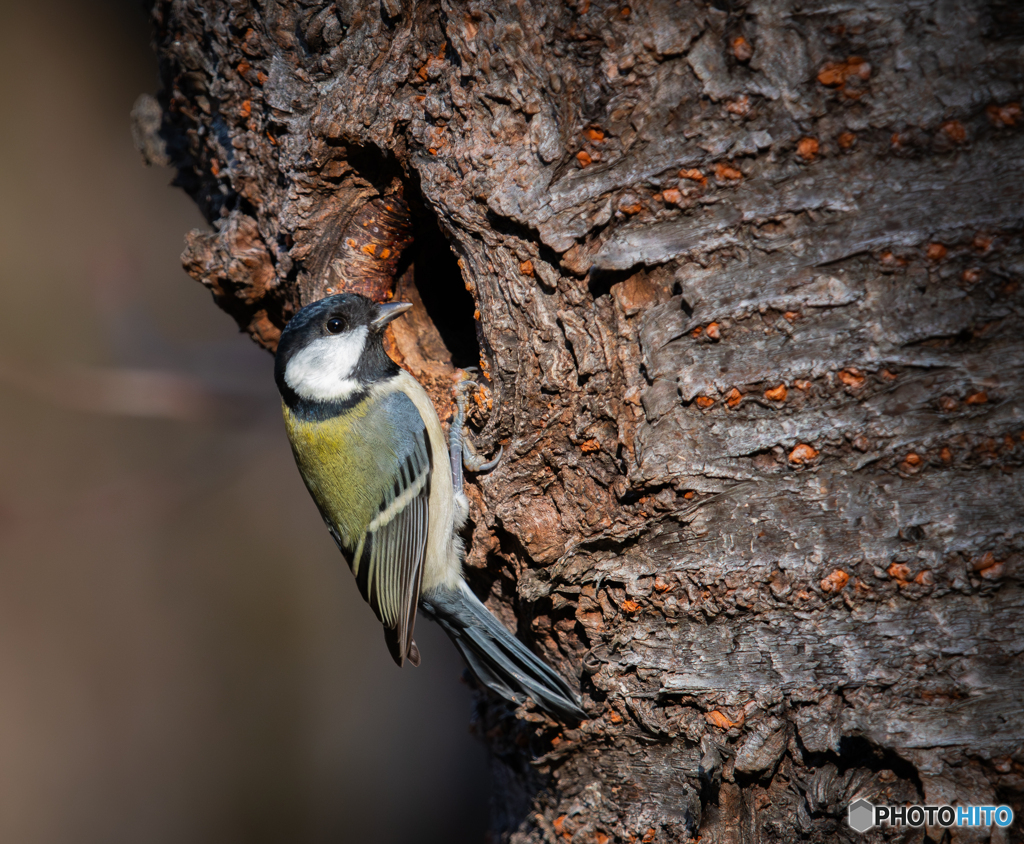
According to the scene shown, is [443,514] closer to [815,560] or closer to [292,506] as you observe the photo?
[815,560]

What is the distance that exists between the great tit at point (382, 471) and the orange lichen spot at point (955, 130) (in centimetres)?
125

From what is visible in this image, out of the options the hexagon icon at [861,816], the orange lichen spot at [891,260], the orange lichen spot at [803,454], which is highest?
the orange lichen spot at [891,260]

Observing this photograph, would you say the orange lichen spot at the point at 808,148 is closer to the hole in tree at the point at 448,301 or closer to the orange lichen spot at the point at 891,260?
the orange lichen spot at the point at 891,260

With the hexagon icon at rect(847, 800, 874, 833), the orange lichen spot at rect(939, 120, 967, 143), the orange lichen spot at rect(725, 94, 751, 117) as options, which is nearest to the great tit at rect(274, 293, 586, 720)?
the hexagon icon at rect(847, 800, 874, 833)

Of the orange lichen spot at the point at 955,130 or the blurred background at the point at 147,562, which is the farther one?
the blurred background at the point at 147,562

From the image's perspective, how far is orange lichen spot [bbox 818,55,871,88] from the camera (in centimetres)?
105

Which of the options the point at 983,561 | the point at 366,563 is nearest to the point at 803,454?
the point at 983,561

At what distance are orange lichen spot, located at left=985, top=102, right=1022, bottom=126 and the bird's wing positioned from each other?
1.43 metres

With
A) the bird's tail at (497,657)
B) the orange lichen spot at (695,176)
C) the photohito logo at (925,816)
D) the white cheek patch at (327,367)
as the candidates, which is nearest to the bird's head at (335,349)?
the white cheek patch at (327,367)

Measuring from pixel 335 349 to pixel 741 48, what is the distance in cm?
124

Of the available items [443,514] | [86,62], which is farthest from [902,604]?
[86,62]

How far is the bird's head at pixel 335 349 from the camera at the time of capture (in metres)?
1.73

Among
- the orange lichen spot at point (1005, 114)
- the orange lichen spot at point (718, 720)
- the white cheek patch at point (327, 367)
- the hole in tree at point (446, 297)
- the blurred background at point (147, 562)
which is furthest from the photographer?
the blurred background at point (147, 562)

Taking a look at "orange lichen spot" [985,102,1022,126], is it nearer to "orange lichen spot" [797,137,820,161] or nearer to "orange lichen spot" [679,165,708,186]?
"orange lichen spot" [797,137,820,161]
